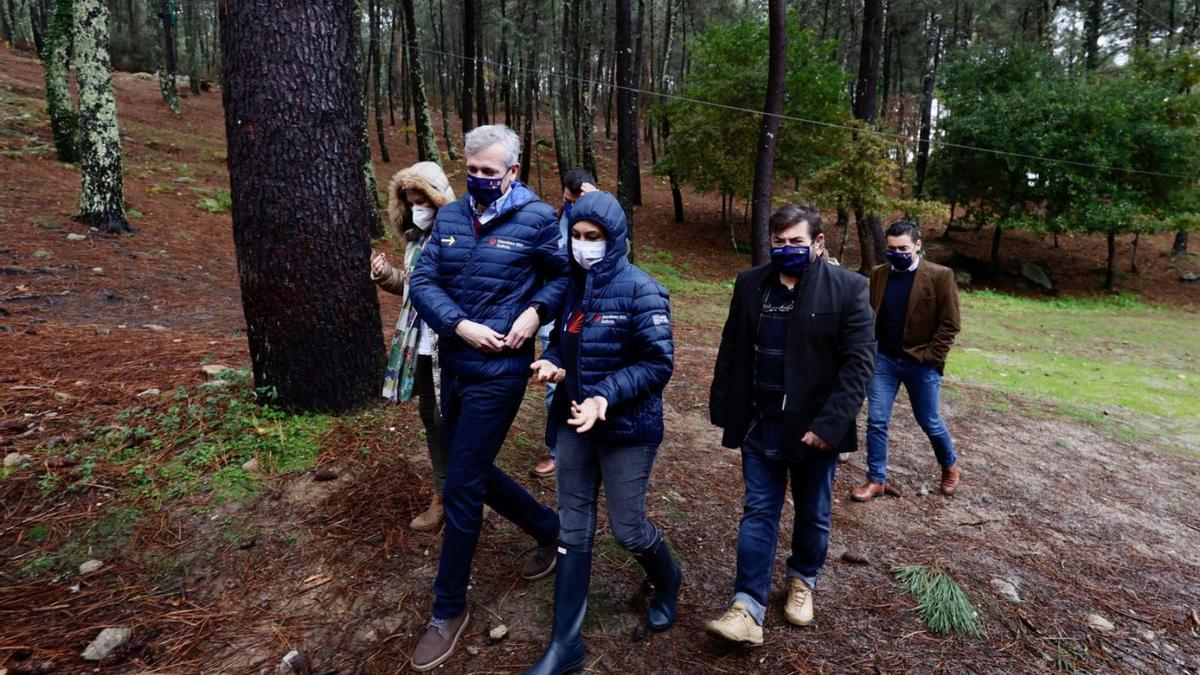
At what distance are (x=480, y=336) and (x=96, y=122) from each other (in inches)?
398

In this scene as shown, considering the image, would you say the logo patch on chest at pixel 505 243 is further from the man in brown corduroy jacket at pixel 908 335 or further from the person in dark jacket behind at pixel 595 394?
the man in brown corduroy jacket at pixel 908 335

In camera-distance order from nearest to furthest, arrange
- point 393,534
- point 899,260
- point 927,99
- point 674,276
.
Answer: point 393,534 < point 899,260 < point 674,276 < point 927,99

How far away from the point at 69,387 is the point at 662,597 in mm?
4325

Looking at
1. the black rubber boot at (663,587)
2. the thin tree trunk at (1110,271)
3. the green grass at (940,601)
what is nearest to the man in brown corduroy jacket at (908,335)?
the green grass at (940,601)

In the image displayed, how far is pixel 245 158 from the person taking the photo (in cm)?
357

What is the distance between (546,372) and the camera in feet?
7.74

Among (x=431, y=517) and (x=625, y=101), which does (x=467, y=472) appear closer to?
(x=431, y=517)

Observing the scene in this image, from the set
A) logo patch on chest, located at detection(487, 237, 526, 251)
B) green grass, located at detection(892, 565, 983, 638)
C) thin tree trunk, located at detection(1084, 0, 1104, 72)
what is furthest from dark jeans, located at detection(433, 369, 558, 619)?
thin tree trunk, located at detection(1084, 0, 1104, 72)

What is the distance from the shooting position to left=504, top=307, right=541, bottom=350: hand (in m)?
2.56

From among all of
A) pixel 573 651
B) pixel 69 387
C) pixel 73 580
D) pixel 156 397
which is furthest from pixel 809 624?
pixel 69 387

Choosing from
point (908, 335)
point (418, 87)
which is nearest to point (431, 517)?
point (908, 335)

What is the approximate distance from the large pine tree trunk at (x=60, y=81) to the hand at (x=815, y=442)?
1587 cm

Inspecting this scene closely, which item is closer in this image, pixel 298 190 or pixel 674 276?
pixel 298 190

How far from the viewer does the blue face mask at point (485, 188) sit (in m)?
2.62
